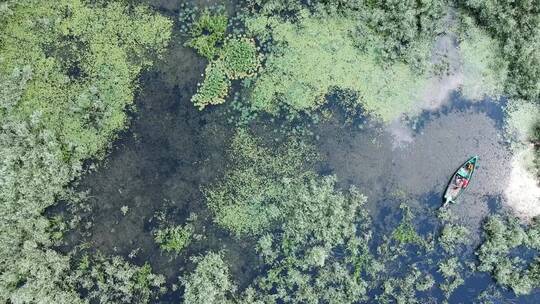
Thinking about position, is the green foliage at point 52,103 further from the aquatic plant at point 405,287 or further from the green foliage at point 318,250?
the aquatic plant at point 405,287

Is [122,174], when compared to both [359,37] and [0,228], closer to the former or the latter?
[0,228]

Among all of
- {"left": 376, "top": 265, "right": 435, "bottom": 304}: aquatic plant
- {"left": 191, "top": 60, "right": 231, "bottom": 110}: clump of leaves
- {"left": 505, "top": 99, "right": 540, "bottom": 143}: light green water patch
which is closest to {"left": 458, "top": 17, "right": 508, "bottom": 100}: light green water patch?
{"left": 505, "top": 99, "right": 540, "bottom": 143}: light green water patch

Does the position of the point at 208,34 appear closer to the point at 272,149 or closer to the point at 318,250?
the point at 272,149

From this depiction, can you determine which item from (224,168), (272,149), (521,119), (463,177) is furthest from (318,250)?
(521,119)

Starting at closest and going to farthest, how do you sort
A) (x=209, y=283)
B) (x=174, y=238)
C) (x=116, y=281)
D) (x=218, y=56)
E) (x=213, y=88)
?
(x=209, y=283) < (x=116, y=281) < (x=174, y=238) < (x=213, y=88) < (x=218, y=56)

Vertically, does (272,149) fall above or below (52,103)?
above

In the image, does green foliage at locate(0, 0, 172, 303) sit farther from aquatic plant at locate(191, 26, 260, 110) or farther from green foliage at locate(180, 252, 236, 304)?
green foliage at locate(180, 252, 236, 304)
